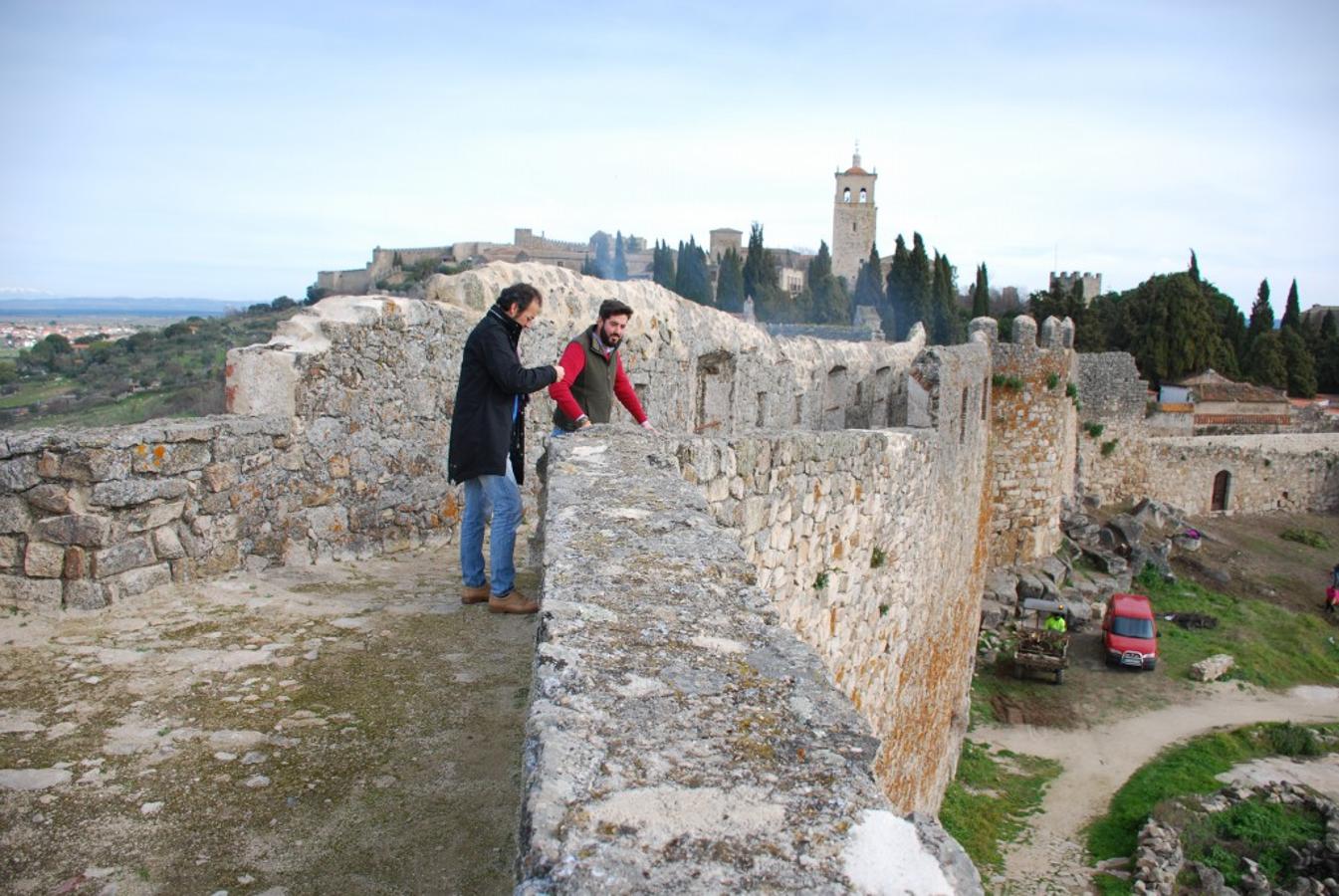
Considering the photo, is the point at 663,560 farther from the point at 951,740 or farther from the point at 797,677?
the point at 951,740

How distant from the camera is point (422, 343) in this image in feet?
19.5

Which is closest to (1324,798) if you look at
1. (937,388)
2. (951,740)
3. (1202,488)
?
(951,740)

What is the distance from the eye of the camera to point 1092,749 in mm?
12695

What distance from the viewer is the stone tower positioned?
93.2 metres

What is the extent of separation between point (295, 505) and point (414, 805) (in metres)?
2.82

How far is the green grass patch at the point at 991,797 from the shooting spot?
9.80 meters

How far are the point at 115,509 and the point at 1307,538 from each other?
31.0 meters

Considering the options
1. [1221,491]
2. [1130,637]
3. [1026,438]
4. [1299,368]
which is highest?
[1299,368]

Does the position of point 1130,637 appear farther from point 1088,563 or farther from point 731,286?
point 731,286

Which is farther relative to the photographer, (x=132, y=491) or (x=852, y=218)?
(x=852, y=218)

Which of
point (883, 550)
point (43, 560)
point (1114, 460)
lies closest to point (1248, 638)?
point (1114, 460)

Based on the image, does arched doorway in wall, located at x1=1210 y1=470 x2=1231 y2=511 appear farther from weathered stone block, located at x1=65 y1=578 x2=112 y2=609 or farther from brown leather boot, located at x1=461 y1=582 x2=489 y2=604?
weathered stone block, located at x1=65 y1=578 x2=112 y2=609

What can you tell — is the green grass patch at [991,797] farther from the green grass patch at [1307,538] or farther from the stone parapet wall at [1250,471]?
the green grass patch at [1307,538]

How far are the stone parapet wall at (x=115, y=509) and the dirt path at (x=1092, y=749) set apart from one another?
760 centimetres
